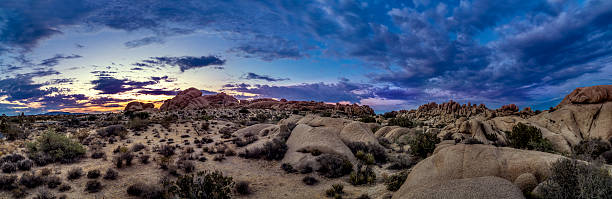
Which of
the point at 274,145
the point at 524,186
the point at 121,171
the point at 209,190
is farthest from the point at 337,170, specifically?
the point at 121,171

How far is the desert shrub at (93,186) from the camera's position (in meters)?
10.5

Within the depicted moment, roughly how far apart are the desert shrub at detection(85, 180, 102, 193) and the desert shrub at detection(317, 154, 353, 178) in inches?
407

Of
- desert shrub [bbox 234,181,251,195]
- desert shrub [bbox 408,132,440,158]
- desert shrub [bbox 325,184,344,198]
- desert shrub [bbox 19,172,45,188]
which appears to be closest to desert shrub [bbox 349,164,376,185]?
desert shrub [bbox 325,184,344,198]

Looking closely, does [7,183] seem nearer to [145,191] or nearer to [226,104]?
[145,191]

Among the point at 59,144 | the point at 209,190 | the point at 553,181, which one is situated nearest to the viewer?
the point at 553,181

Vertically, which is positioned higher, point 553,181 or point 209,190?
point 553,181

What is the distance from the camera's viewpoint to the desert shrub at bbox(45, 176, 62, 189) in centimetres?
1041

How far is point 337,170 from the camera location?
13336 millimetres

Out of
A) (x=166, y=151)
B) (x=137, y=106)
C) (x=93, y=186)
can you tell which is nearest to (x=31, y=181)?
(x=93, y=186)

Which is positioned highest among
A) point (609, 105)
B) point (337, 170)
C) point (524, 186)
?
point (609, 105)

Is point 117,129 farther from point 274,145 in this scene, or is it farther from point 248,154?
point 274,145

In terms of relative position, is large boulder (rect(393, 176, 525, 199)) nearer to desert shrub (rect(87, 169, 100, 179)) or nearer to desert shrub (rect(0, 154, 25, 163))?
desert shrub (rect(87, 169, 100, 179))

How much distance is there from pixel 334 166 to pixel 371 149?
14.9 ft

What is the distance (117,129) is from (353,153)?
2489cm
